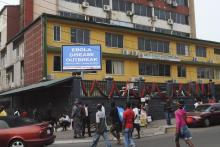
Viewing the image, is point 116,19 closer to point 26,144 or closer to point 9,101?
point 9,101

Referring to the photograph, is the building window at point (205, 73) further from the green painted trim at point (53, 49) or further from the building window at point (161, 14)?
the green painted trim at point (53, 49)

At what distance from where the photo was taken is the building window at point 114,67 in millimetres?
40875

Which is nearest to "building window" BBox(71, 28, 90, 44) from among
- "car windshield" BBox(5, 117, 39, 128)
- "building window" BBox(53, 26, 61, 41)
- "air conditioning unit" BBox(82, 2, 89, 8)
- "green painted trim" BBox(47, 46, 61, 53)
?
"building window" BBox(53, 26, 61, 41)

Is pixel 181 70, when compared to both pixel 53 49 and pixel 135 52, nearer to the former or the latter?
pixel 135 52

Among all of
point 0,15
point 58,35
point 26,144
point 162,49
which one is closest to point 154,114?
point 58,35

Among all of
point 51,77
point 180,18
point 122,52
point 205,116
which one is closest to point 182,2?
point 180,18

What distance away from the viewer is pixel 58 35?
36719 millimetres

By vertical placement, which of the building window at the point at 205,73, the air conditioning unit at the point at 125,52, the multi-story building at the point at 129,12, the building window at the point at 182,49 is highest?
the multi-story building at the point at 129,12

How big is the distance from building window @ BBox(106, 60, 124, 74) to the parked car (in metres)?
15.2

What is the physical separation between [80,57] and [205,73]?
2528cm

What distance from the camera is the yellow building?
3647 cm

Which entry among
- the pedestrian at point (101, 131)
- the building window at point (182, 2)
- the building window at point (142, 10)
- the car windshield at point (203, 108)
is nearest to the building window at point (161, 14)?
the building window at point (142, 10)

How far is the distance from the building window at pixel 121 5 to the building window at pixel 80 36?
17.0m

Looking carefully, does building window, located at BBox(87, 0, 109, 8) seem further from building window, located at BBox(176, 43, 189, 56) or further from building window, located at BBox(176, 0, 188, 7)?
building window, located at BBox(176, 0, 188, 7)
